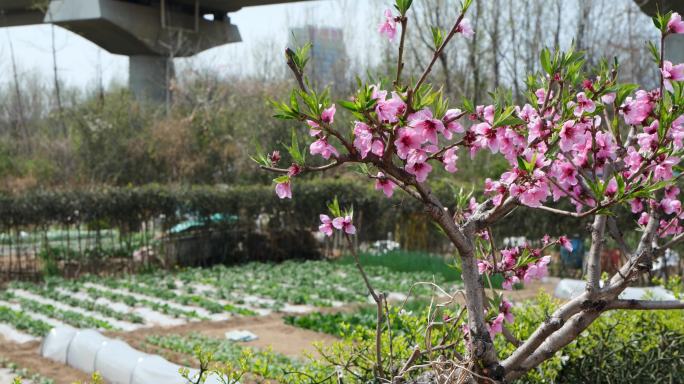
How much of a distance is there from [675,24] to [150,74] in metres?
27.5

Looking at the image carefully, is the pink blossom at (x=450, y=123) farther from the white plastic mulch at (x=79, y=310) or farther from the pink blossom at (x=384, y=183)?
the white plastic mulch at (x=79, y=310)

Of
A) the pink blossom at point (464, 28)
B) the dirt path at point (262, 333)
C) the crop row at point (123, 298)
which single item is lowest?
the dirt path at point (262, 333)

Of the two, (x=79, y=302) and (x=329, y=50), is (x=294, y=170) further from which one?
(x=329, y=50)

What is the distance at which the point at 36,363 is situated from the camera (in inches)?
290

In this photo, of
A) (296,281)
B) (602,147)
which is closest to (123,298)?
(296,281)

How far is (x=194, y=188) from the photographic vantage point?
15.7 meters

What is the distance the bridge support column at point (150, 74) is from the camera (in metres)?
28.5

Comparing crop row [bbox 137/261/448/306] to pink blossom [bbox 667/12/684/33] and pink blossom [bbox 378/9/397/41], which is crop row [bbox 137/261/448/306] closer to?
pink blossom [bbox 667/12/684/33]

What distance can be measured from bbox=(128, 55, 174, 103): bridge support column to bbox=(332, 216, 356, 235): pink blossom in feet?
86.6

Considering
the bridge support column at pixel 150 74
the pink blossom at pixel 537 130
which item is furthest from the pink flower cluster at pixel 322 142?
the bridge support column at pixel 150 74

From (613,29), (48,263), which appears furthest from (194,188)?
(613,29)

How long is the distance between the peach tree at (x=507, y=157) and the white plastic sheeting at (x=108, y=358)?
231 centimetres

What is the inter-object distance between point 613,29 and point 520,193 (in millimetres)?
26192

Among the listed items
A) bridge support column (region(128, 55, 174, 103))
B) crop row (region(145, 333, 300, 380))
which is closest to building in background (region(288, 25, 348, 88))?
bridge support column (region(128, 55, 174, 103))
